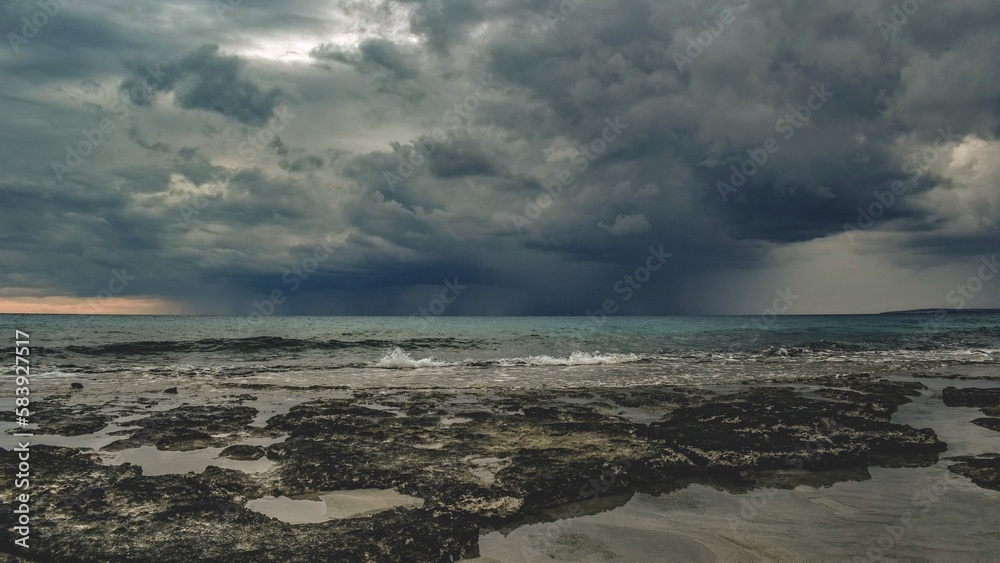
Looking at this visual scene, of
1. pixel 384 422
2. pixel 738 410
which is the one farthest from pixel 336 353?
pixel 738 410

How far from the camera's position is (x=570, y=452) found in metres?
8.33

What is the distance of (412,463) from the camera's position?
789 centimetres

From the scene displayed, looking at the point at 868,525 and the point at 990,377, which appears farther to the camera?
the point at 990,377

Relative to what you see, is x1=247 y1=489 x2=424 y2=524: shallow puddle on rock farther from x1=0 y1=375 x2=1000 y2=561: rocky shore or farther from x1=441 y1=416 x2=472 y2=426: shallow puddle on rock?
x1=441 y1=416 x2=472 y2=426: shallow puddle on rock

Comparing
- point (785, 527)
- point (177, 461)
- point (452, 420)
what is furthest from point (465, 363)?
point (785, 527)

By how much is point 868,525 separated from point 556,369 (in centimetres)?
2056

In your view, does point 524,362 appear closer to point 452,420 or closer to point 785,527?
point 452,420

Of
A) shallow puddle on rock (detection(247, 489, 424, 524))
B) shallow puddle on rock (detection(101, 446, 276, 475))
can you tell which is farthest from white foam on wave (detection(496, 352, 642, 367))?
shallow puddle on rock (detection(247, 489, 424, 524))

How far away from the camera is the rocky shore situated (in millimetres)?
5242

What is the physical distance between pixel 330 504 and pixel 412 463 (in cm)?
160

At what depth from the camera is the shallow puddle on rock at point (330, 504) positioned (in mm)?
6147

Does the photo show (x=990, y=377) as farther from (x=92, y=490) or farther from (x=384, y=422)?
(x=92, y=490)

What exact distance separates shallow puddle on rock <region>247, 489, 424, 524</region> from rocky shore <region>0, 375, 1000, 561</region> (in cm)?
15

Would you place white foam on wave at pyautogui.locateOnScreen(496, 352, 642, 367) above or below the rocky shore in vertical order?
below
